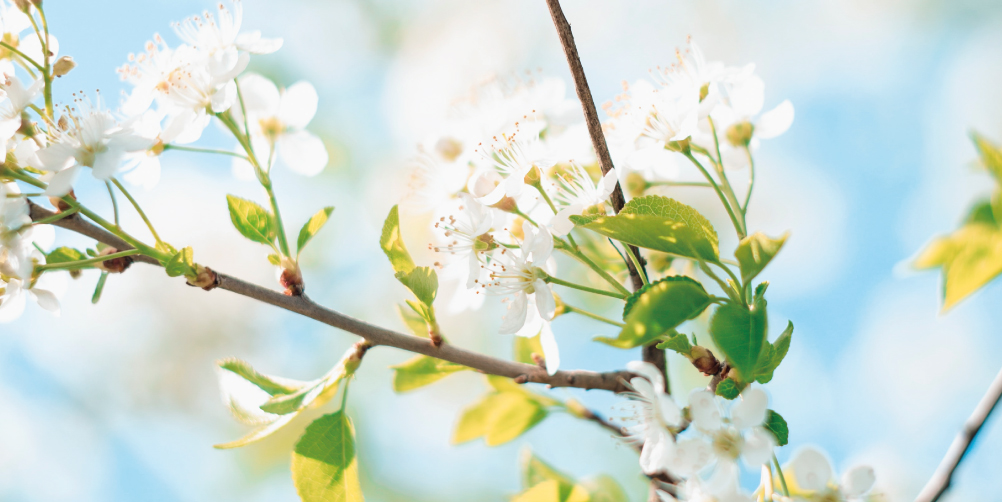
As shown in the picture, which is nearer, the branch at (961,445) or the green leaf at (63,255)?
the branch at (961,445)

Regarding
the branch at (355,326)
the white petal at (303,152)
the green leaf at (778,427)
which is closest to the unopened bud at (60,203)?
the branch at (355,326)

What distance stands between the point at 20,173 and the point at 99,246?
10 centimetres

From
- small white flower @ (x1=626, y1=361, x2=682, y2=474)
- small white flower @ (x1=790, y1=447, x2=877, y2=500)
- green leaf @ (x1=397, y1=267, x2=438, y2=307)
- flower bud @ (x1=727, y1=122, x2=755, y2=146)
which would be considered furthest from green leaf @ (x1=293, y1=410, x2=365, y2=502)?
flower bud @ (x1=727, y1=122, x2=755, y2=146)

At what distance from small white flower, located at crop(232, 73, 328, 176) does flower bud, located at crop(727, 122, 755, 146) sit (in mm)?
427

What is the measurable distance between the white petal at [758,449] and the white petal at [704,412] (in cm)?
3

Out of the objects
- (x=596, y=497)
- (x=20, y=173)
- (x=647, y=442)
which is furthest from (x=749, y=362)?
(x=20, y=173)

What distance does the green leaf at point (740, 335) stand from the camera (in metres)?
A: 0.46

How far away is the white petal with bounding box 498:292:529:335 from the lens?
58 centimetres

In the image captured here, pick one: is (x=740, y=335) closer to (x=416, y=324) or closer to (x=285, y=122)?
(x=416, y=324)

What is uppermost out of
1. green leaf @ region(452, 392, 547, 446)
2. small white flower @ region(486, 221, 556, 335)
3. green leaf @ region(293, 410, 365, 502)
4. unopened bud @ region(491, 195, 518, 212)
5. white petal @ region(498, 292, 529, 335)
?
unopened bud @ region(491, 195, 518, 212)

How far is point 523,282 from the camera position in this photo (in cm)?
61

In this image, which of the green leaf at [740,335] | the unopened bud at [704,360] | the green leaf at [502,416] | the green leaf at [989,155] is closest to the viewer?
the green leaf at [989,155]

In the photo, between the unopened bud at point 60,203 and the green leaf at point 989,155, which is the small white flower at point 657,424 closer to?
the green leaf at point 989,155

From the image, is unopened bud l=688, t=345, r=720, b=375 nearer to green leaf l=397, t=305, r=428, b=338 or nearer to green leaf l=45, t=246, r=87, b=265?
green leaf l=397, t=305, r=428, b=338
